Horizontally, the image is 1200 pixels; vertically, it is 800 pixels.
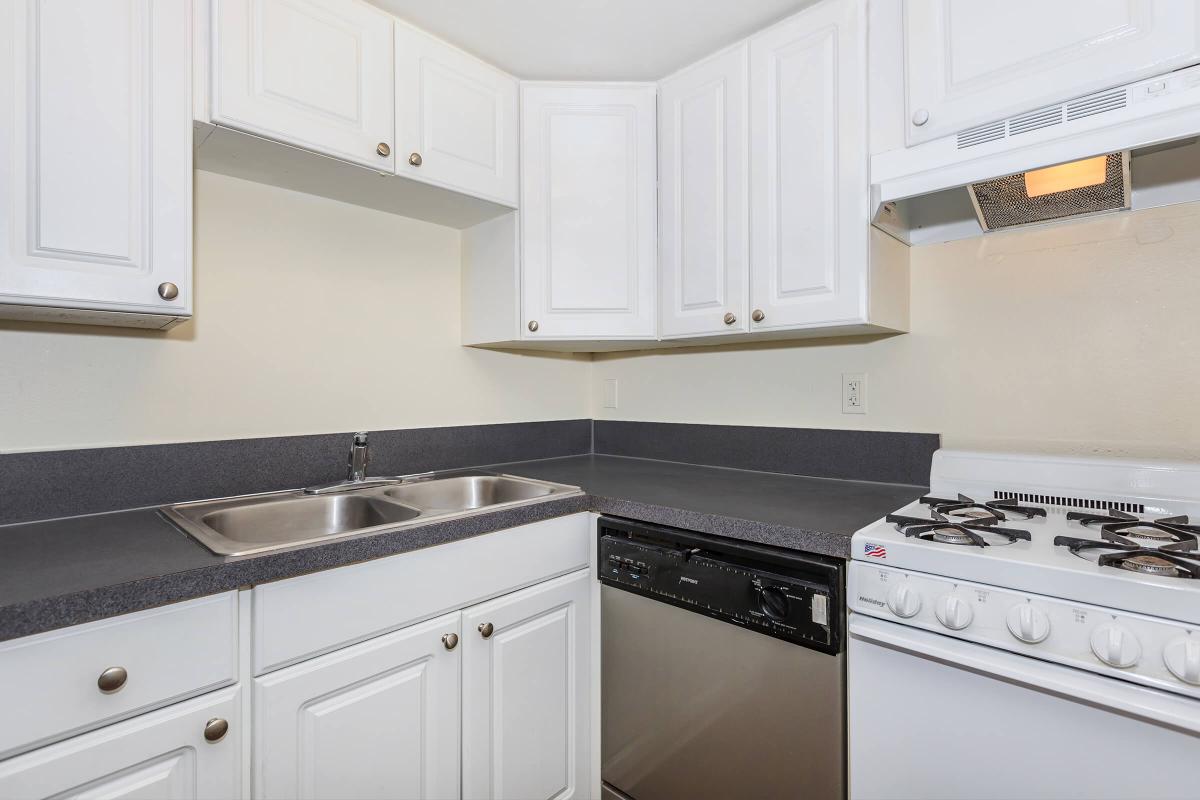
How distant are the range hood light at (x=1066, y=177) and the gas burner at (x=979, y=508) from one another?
2.30 feet

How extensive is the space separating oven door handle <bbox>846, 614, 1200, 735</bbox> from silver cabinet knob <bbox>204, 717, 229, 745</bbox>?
1125 millimetres

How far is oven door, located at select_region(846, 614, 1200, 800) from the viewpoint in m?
0.86

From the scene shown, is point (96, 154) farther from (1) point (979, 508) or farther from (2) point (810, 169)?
(1) point (979, 508)

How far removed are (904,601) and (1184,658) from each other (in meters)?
0.36

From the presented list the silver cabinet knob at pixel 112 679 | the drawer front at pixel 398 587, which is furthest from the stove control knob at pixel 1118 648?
the silver cabinet knob at pixel 112 679

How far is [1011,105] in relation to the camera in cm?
122

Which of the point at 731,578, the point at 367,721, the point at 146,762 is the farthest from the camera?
the point at 731,578

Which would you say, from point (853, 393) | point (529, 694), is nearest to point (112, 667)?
point (529, 694)

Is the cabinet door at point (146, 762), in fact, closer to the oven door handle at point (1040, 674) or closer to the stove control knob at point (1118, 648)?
the oven door handle at point (1040, 674)

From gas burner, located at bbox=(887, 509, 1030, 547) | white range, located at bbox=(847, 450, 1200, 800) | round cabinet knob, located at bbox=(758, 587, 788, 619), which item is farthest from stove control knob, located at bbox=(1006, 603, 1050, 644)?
round cabinet knob, located at bbox=(758, 587, 788, 619)

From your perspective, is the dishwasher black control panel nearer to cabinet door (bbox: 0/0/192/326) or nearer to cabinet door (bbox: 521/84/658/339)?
cabinet door (bbox: 521/84/658/339)

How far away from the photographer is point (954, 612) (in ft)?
3.30

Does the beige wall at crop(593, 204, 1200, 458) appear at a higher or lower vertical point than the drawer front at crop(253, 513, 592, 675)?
higher

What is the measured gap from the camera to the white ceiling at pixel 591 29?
1.55 metres
